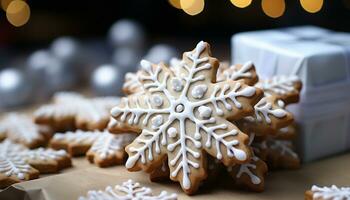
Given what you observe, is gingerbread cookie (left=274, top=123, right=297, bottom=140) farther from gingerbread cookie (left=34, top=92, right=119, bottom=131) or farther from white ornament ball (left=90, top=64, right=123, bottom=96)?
white ornament ball (left=90, top=64, right=123, bottom=96)

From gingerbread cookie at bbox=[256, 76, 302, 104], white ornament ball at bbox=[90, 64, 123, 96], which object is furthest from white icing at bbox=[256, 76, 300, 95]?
white ornament ball at bbox=[90, 64, 123, 96]

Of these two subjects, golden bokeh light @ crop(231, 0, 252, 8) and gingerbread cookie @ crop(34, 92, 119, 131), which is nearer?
gingerbread cookie @ crop(34, 92, 119, 131)

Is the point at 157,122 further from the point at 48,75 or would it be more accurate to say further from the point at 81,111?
the point at 48,75

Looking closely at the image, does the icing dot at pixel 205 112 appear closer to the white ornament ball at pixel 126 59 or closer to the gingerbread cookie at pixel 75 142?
the gingerbread cookie at pixel 75 142

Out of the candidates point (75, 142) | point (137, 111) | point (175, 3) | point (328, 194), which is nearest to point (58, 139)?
point (75, 142)

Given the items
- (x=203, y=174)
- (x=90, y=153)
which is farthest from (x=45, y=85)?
(x=203, y=174)

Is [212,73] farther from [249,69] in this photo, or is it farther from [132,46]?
[132,46]
